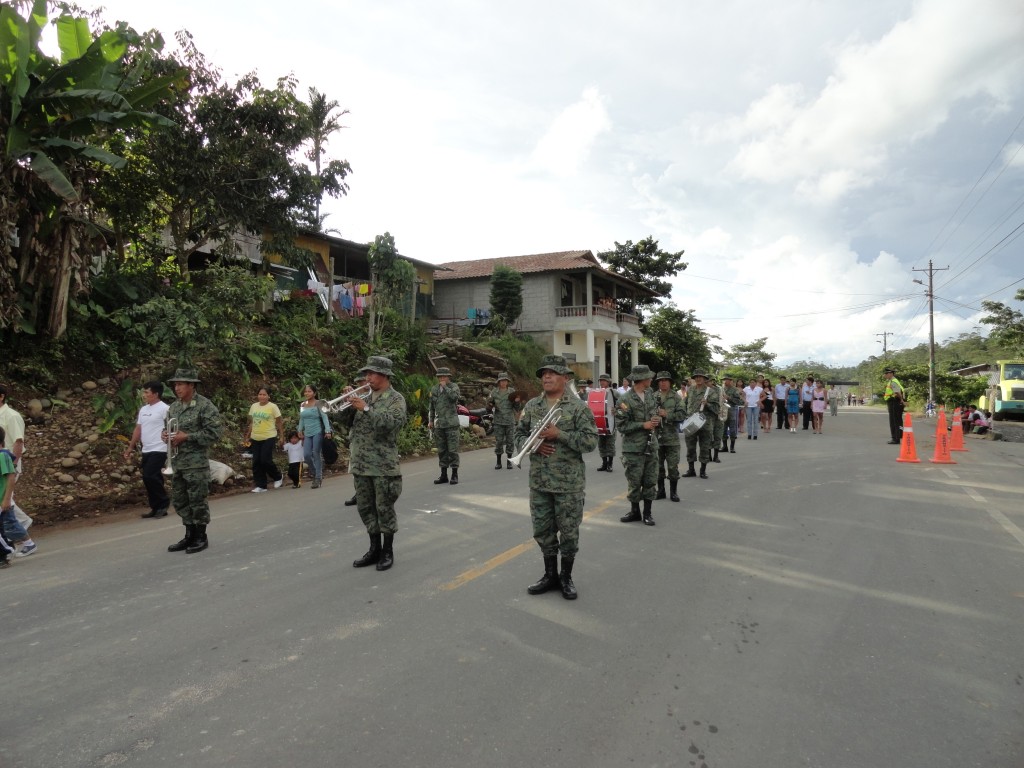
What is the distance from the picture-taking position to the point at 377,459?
5527 mm

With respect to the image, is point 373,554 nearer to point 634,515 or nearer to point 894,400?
Answer: point 634,515

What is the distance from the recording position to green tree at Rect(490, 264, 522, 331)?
2981 cm

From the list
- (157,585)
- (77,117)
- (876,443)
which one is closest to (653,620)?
(157,585)

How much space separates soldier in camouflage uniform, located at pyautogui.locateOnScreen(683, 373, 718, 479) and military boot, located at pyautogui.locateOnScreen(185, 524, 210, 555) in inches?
295

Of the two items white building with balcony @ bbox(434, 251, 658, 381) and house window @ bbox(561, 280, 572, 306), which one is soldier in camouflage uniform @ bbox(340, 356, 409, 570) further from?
house window @ bbox(561, 280, 572, 306)

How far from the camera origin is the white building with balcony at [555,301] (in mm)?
32375

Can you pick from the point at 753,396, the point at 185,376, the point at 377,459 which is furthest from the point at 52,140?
the point at 753,396

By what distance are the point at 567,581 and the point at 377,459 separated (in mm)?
2004

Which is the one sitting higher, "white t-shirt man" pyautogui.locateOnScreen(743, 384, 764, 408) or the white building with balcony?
the white building with balcony

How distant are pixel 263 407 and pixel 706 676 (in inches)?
321

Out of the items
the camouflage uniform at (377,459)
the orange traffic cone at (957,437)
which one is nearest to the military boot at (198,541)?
the camouflage uniform at (377,459)

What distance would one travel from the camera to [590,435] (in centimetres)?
492

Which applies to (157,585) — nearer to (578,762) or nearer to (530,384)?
(578,762)

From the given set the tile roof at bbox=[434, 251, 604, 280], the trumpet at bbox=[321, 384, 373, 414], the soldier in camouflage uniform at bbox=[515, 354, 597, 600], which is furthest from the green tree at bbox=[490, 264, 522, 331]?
the soldier in camouflage uniform at bbox=[515, 354, 597, 600]
